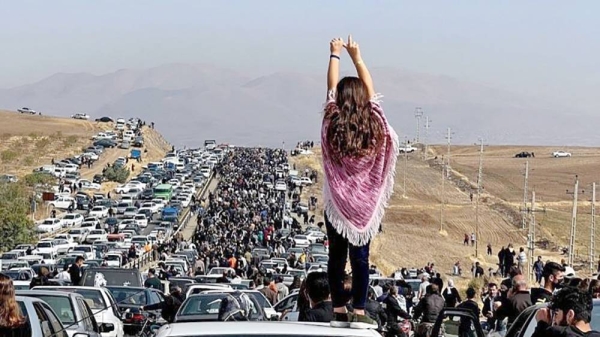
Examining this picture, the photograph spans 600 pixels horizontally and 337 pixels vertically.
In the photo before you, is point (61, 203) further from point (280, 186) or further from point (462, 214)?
point (462, 214)

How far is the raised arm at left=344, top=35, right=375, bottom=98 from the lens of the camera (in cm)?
710

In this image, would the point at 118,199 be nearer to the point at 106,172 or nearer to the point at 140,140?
the point at 106,172

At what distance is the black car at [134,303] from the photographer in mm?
23188

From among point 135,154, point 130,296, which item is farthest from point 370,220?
point 135,154

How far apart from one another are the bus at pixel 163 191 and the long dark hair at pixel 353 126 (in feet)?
355

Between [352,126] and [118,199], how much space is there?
4352 inches

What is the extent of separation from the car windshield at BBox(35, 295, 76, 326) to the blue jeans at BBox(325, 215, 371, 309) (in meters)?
8.64

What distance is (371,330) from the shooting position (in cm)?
625

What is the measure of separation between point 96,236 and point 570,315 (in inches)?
3019

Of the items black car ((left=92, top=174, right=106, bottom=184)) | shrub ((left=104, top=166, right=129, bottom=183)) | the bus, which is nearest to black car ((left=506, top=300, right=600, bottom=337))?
the bus

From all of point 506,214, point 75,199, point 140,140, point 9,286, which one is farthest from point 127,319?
point 140,140

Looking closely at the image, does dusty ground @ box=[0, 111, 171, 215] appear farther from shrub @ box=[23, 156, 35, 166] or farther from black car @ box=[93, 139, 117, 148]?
black car @ box=[93, 139, 117, 148]

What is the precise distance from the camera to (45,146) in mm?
171875

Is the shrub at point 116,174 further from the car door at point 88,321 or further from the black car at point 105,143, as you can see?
the car door at point 88,321
